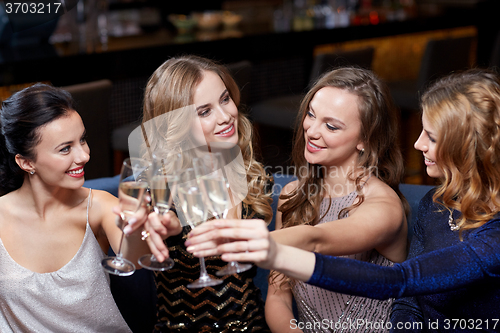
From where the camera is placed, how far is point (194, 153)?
5.29 feet

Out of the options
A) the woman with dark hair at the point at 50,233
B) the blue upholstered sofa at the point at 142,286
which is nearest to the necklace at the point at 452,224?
the blue upholstered sofa at the point at 142,286

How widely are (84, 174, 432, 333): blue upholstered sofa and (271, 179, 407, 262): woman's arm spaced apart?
288mm

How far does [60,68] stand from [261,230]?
232cm

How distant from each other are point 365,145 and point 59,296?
3.30 feet

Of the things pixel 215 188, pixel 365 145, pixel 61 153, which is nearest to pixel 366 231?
pixel 365 145

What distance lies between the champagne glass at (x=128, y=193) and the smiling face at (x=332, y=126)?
58 cm

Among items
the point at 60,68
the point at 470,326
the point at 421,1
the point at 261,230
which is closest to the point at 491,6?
the point at 421,1

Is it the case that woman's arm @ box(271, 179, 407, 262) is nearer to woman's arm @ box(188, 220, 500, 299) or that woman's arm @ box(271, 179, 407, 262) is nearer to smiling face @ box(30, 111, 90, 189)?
woman's arm @ box(188, 220, 500, 299)

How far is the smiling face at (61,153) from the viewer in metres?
1.39

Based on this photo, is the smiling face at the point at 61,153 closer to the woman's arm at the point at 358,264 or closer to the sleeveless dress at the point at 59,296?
the sleeveless dress at the point at 59,296

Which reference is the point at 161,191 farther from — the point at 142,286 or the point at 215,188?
the point at 142,286

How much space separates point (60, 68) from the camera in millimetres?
2957

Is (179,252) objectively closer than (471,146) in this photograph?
No

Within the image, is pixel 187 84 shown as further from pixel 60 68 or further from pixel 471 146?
pixel 60 68
